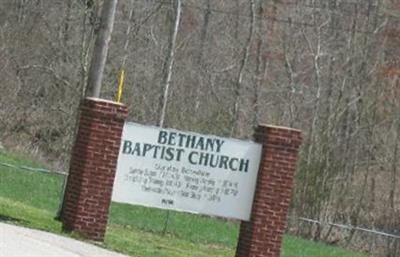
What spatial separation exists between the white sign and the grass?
1011 mm

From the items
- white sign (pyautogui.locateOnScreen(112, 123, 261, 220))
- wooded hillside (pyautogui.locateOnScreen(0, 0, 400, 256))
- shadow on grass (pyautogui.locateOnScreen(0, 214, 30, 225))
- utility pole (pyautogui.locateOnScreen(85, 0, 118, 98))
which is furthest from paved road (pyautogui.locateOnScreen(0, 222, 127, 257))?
wooded hillside (pyautogui.locateOnScreen(0, 0, 400, 256))

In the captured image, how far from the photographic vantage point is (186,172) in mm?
19078

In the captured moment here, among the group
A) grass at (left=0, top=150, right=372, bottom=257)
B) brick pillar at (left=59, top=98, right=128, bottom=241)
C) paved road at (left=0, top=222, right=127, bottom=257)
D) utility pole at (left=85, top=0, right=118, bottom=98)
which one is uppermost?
utility pole at (left=85, top=0, right=118, bottom=98)

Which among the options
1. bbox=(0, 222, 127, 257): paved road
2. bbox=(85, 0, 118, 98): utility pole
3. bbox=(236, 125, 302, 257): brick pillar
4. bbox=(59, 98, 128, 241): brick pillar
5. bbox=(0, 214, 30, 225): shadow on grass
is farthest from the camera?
bbox=(85, 0, 118, 98): utility pole

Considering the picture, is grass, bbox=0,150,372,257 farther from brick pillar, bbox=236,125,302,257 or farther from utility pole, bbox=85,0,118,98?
utility pole, bbox=85,0,118,98

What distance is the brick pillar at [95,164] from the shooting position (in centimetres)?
1814

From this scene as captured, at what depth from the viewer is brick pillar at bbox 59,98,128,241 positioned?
18.1 m

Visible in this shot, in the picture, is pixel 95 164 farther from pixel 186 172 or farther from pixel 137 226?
pixel 137 226

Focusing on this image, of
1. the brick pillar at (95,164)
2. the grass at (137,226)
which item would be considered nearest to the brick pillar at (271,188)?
the grass at (137,226)

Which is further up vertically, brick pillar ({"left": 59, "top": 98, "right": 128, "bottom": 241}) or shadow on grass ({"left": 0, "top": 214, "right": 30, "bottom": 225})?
brick pillar ({"left": 59, "top": 98, "right": 128, "bottom": 241})

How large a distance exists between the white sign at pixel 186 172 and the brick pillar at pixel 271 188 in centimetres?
19

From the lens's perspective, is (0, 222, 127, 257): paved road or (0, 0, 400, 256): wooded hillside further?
(0, 0, 400, 256): wooded hillside

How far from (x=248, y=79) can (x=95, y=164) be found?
31.6m

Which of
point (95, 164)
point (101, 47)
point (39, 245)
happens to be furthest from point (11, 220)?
point (101, 47)
